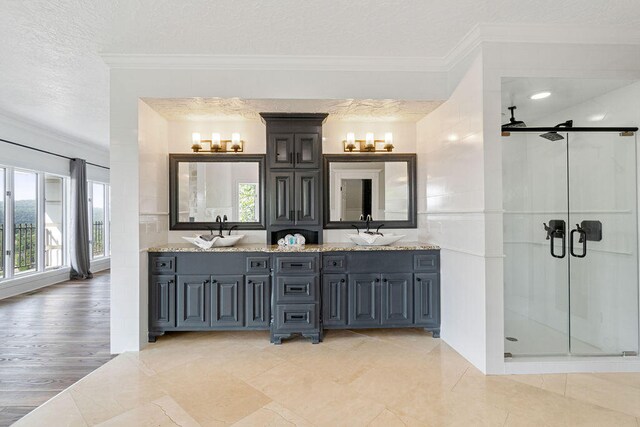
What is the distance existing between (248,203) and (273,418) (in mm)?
2395

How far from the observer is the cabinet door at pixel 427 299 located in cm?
334

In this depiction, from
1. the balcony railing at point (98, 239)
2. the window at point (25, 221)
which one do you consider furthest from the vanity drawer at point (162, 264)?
the balcony railing at point (98, 239)

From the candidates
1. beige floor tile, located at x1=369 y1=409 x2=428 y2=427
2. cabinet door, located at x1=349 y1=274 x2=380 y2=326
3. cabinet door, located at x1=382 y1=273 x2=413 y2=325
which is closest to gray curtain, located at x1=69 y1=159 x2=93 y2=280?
cabinet door, located at x1=349 y1=274 x2=380 y2=326

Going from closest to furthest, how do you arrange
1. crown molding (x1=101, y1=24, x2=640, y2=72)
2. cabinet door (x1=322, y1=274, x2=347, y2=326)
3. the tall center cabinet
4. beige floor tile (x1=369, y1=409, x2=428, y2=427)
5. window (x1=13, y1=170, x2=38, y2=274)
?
beige floor tile (x1=369, y1=409, x2=428, y2=427) → crown molding (x1=101, y1=24, x2=640, y2=72) → cabinet door (x1=322, y1=274, x2=347, y2=326) → the tall center cabinet → window (x1=13, y1=170, x2=38, y2=274)

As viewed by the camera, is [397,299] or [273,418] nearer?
[273,418]

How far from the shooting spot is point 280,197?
11.9 feet

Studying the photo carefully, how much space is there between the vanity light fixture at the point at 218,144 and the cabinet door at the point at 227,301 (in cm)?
152

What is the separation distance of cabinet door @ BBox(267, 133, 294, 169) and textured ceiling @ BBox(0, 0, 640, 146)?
88 cm

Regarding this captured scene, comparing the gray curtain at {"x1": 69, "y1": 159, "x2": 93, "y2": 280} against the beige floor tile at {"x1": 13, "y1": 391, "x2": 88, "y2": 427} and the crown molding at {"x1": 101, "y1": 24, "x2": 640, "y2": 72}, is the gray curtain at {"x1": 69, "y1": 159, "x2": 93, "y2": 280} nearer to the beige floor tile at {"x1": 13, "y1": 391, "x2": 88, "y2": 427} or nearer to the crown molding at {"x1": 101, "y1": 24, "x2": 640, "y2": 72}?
the crown molding at {"x1": 101, "y1": 24, "x2": 640, "y2": 72}

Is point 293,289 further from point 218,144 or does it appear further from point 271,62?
point 271,62

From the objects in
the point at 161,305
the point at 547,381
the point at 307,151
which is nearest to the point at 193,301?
the point at 161,305

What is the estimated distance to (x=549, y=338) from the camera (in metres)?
2.94

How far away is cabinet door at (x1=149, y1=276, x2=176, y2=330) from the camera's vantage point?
126 inches

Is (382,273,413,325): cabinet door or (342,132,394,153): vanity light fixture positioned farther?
(342,132,394,153): vanity light fixture
